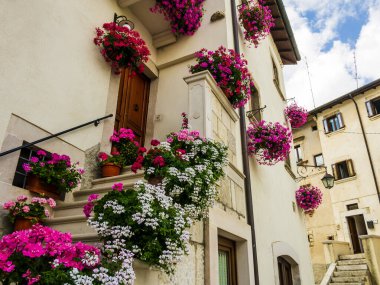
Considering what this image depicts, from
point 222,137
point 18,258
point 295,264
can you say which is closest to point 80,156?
point 222,137

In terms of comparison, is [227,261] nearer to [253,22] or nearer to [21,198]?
[21,198]

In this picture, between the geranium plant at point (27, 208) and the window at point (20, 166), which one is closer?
the geranium plant at point (27, 208)

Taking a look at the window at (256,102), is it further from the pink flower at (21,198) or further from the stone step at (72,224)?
the pink flower at (21,198)

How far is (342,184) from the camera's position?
17672mm

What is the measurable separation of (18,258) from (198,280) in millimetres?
1739

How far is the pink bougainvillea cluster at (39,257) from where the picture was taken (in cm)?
181

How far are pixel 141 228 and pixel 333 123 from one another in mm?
18962

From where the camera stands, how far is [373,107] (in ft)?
56.2

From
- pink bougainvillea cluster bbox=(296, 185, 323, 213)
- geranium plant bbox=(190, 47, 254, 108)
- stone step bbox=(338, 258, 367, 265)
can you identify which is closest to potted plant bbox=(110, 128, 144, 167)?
geranium plant bbox=(190, 47, 254, 108)

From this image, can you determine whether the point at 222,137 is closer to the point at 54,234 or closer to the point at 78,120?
the point at 78,120

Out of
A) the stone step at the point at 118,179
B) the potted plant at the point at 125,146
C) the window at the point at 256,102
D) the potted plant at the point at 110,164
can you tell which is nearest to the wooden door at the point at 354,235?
the window at the point at 256,102

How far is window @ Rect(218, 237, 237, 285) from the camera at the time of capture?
13.4ft

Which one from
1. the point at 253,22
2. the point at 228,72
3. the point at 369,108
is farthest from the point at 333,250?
the point at 228,72

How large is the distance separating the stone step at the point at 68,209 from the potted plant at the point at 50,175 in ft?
0.47
